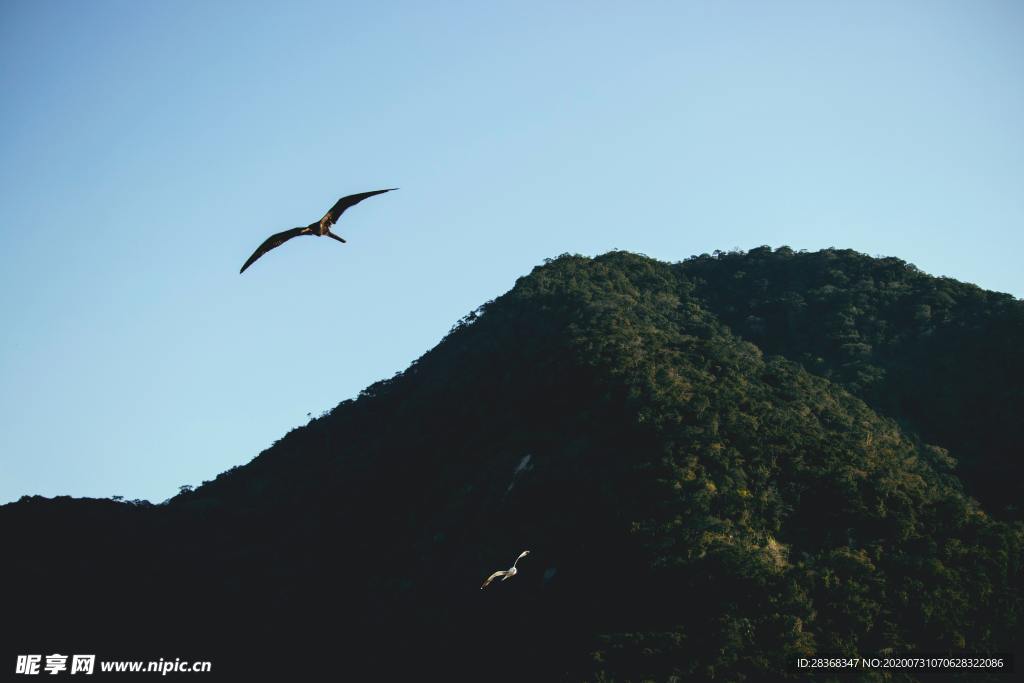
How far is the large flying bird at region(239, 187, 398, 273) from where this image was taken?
21.0 metres

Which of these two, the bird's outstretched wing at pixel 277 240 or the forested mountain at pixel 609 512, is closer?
the bird's outstretched wing at pixel 277 240

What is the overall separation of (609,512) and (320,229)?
4069cm

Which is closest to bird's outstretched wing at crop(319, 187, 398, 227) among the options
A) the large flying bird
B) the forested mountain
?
the large flying bird

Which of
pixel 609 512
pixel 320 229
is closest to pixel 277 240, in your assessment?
pixel 320 229

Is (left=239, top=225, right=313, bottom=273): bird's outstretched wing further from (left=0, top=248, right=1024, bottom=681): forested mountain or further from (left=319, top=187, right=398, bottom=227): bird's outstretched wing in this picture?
(left=0, top=248, right=1024, bottom=681): forested mountain

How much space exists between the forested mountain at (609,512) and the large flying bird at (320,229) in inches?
1284

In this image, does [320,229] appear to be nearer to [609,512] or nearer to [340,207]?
[340,207]

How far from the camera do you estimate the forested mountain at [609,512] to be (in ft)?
178

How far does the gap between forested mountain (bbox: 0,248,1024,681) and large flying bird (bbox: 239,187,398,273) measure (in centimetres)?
3262

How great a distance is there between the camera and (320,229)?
74.4 ft

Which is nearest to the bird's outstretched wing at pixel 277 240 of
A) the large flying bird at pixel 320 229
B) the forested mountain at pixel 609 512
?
the large flying bird at pixel 320 229

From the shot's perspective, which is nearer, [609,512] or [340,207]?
[340,207]

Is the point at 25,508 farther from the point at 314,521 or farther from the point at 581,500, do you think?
the point at 581,500

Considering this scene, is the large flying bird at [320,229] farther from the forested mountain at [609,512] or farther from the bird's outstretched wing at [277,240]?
the forested mountain at [609,512]
